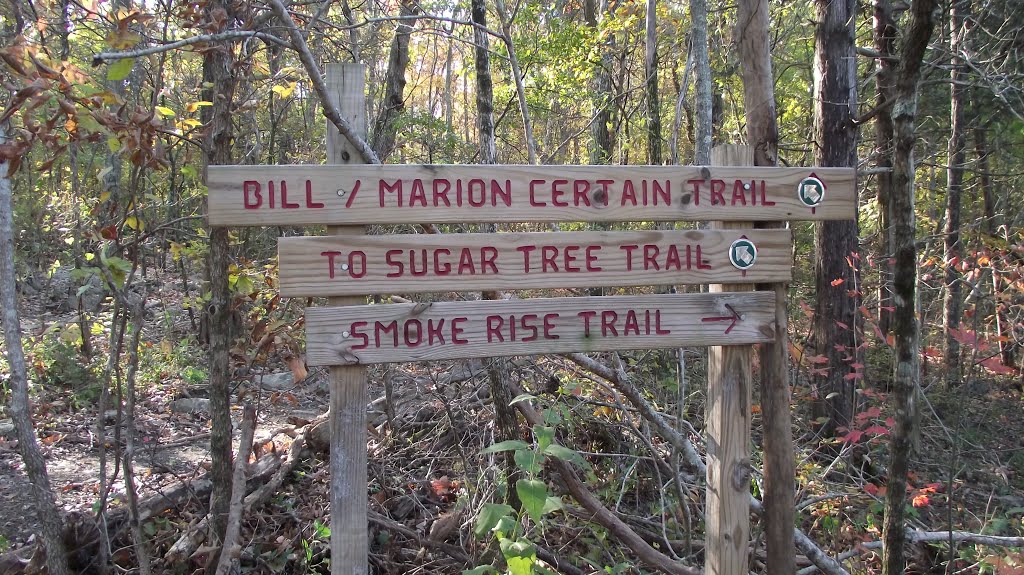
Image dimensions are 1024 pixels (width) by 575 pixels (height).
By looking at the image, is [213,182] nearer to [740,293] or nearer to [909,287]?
[740,293]

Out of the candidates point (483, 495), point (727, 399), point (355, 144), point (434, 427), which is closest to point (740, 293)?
point (727, 399)

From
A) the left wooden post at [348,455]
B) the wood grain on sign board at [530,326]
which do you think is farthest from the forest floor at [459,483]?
the wood grain on sign board at [530,326]

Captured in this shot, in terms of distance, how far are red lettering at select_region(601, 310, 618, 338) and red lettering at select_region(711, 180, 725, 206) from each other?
0.62 meters

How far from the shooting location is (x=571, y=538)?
144 inches

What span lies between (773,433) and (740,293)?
0.65 meters

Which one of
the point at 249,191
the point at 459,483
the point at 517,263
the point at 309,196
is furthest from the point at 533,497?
the point at 459,483

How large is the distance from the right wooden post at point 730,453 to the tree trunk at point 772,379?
117mm

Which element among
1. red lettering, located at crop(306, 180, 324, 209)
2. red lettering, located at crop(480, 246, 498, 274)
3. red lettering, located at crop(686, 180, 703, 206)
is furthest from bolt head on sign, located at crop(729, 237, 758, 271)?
Result: red lettering, located at crop(306, 180, 324, 209)

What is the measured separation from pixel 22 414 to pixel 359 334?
2335mm

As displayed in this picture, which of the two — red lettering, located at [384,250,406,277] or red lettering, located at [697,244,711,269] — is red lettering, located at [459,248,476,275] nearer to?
red lettering, located at [384,250,406,277]

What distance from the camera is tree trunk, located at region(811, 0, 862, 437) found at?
5.58 m

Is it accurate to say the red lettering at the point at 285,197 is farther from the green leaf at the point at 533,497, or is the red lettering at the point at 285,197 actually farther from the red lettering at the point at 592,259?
the green leaf at the point at 533,497

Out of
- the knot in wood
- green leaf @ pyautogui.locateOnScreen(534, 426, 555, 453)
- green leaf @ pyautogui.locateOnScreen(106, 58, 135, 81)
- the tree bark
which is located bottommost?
the knot in wood

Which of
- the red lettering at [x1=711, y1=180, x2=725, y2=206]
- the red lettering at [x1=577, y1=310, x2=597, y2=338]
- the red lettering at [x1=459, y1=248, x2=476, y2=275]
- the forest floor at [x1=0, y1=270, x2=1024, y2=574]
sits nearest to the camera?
the red lettering at [x1=459, y1=248, x2=476, y2=275]
